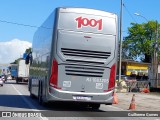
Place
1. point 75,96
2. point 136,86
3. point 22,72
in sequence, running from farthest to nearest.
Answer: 1. point 22,72
2. point 136,86
3. point 75,96

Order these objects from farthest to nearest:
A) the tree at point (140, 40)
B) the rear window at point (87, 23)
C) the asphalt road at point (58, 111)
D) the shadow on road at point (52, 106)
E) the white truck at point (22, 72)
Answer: the tree at point (140, 40) → the white truck at point (22, 72) → the shadow on road at point (52, 106) → the rear window at point (87, 23) → the asphalt road at point (58, 111)

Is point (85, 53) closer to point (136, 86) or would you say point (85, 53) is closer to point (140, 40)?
point (136, 86)

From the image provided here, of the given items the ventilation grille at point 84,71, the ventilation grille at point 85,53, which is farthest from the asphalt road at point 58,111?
the ventilation grille at point 85,53

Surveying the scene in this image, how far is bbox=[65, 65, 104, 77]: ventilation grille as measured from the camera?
60.1ft

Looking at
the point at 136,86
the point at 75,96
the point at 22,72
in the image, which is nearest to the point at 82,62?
the point at 75,96

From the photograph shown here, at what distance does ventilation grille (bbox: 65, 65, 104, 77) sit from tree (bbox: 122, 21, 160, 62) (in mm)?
87768

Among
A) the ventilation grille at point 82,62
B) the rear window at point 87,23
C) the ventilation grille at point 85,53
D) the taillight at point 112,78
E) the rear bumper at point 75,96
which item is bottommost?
the rear bumper at point 75,96

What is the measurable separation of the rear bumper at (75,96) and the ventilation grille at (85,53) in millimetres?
1503

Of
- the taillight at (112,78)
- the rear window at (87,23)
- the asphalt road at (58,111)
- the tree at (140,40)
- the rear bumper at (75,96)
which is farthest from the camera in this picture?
the tree at (140,40)

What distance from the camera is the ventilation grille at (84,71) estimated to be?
60.1 feet

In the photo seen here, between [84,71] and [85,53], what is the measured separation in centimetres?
73

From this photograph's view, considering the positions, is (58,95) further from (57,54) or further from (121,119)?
(121,119)

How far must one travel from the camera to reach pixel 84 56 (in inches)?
725

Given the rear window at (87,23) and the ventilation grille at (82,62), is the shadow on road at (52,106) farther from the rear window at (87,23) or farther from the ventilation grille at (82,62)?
the rear window at (87,23)
